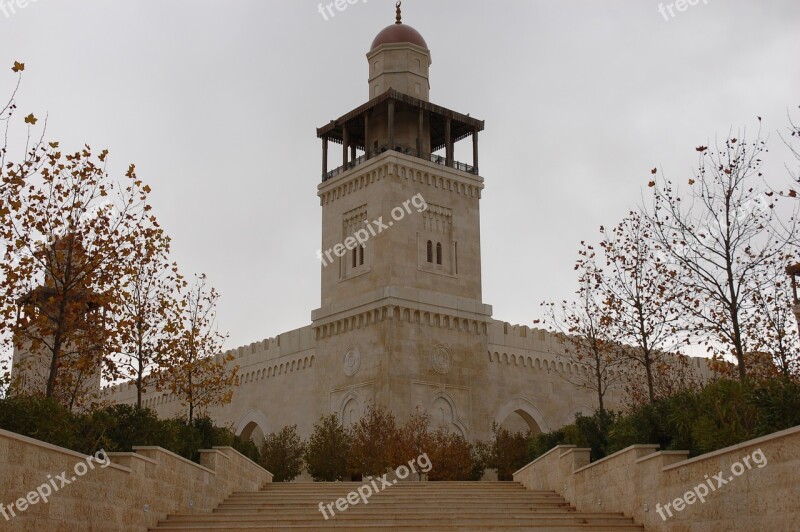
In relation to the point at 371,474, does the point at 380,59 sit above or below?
above

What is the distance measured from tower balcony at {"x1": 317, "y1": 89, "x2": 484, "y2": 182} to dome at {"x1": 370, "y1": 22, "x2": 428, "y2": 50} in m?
3.15

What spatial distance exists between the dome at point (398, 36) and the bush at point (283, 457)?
17005mm

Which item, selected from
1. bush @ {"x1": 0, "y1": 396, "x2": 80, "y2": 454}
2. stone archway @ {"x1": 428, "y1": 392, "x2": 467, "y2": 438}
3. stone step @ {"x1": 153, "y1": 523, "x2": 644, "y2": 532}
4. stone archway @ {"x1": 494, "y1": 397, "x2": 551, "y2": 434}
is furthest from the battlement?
bush @ {"x1": 0, "y1": 396, "x2": 80, "y2": 454}

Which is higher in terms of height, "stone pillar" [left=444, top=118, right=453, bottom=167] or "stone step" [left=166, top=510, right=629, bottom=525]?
"stone pillar" [left=444, top=118, right=453, bottom=167]

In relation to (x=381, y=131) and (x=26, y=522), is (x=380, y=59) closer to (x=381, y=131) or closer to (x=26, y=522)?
(x=381, y=131)

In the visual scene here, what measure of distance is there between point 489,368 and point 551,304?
11.4 m

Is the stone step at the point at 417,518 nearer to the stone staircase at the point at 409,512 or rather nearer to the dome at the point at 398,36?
the stone staircase at the point at 409,512

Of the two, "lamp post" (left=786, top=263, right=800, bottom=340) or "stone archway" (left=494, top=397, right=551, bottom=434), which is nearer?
"lamp post" (left=786, top=263, right=800, bottom=340)

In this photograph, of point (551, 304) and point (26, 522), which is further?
point (551, 304)

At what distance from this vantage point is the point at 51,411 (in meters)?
14.2

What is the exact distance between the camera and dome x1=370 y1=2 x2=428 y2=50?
3962 centimetres

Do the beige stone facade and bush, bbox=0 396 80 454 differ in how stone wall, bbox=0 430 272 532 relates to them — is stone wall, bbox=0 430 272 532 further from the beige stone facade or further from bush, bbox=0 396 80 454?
the beige stone facade

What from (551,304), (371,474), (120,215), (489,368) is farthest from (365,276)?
(120,215)

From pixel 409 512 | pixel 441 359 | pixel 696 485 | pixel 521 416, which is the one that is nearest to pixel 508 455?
pixel 441 359
